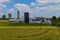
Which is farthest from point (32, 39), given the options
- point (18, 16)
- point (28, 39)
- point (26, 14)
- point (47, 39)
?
point (18, 16)

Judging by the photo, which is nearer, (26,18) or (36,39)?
(36,39)

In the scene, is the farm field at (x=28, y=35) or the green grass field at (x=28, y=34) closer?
the farm field at (x=28, y=35)

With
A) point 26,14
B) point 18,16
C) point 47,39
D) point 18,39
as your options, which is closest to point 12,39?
point 18,39

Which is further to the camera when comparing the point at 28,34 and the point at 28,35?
the point at 28,34

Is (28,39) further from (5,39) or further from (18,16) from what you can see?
(18,16)

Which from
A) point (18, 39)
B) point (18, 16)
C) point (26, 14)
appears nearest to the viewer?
point (18, 39)

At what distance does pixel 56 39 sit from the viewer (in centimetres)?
2008

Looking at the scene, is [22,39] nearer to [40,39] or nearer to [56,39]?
[40,39]

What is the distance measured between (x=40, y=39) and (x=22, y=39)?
6.96 ft

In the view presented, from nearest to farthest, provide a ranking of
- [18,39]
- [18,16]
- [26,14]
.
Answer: [18,39], [26,14], [18,16]

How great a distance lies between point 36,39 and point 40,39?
1.55ft

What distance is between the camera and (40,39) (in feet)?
65.3

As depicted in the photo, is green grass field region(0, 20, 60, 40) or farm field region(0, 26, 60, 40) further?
green grass field region(0, 20, 60, 40)

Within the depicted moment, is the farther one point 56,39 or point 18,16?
point 18,16
